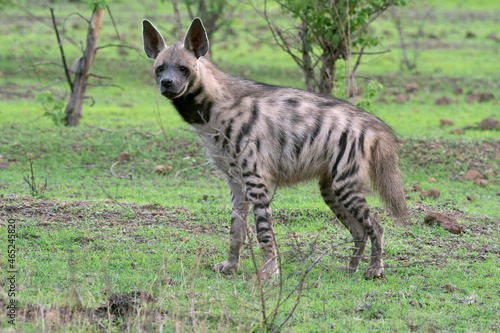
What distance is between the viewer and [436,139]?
10.1 m

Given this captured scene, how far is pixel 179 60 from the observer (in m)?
5.36

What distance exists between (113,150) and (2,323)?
20.1ft

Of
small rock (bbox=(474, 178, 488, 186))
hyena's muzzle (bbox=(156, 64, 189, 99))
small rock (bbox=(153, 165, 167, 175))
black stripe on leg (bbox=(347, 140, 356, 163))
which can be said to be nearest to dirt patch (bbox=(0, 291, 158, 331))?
hyena's muzzle (bbox=(156, 64, 189, 99))

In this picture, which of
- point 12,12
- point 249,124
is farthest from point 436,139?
point 12,12

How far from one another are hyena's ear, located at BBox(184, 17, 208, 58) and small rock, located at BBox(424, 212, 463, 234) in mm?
2888

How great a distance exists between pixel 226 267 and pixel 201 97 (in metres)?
1.41

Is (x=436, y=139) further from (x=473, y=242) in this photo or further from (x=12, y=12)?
(x=12, y=12)

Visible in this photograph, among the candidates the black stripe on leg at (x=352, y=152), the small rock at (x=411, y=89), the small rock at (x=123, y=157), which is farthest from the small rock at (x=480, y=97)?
the black stripe on leg at (x=352, y=152)

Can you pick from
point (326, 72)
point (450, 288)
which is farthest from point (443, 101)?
point (450, 288)

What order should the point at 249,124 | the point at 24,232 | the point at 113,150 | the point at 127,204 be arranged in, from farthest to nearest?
the point at 113,150 < the point at 127,204 < the point at 24,232 < the point at 249,124

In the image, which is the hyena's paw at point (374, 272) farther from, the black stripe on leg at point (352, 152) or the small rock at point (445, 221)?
the small rock at point (445, 221)

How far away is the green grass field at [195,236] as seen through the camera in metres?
4.25

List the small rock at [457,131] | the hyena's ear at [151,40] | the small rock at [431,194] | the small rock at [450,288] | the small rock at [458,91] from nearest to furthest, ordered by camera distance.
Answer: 1. the small rock at [450,288]
2. the hyena's ear at [151,40]
3. the small rock at [431,194]
4. the small rock at [457,131]
5. the small rock at [458,91]

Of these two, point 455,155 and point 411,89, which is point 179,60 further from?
point 411,89
